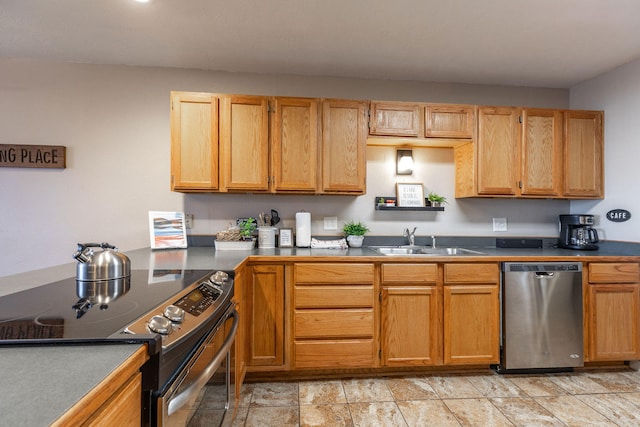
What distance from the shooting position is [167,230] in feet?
8.44

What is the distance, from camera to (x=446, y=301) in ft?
7.50

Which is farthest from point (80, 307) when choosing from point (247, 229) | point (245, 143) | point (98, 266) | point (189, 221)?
point (189, 221)

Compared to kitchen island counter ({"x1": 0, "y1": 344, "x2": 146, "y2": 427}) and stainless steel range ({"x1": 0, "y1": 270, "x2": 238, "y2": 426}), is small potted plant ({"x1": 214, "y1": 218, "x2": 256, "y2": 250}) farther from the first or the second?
kitchen island counter ({"x1": 0, "y1": 344, "x2": 146, "y2": 427})

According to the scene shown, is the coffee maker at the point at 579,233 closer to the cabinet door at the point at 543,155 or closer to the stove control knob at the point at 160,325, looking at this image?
the cabinet door at the point at 543,155

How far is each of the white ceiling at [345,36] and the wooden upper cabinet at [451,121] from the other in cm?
37

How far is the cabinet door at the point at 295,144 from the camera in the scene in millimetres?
2484

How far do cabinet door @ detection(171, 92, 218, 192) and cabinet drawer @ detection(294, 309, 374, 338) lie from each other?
1.22m

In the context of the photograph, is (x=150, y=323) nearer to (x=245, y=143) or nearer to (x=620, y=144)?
(x=245, y=143)

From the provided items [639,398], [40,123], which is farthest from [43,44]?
[639,398]

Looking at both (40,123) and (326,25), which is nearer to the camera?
(326,25)

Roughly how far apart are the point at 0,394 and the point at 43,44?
293cm

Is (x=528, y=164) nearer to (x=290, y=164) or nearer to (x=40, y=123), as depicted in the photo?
(x=290, y=164)

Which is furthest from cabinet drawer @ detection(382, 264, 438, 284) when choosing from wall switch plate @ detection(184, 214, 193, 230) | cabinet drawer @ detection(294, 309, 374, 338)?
wall switch plate @ detection(184, 214, 193, 230)

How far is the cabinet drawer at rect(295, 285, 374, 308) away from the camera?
221cm
